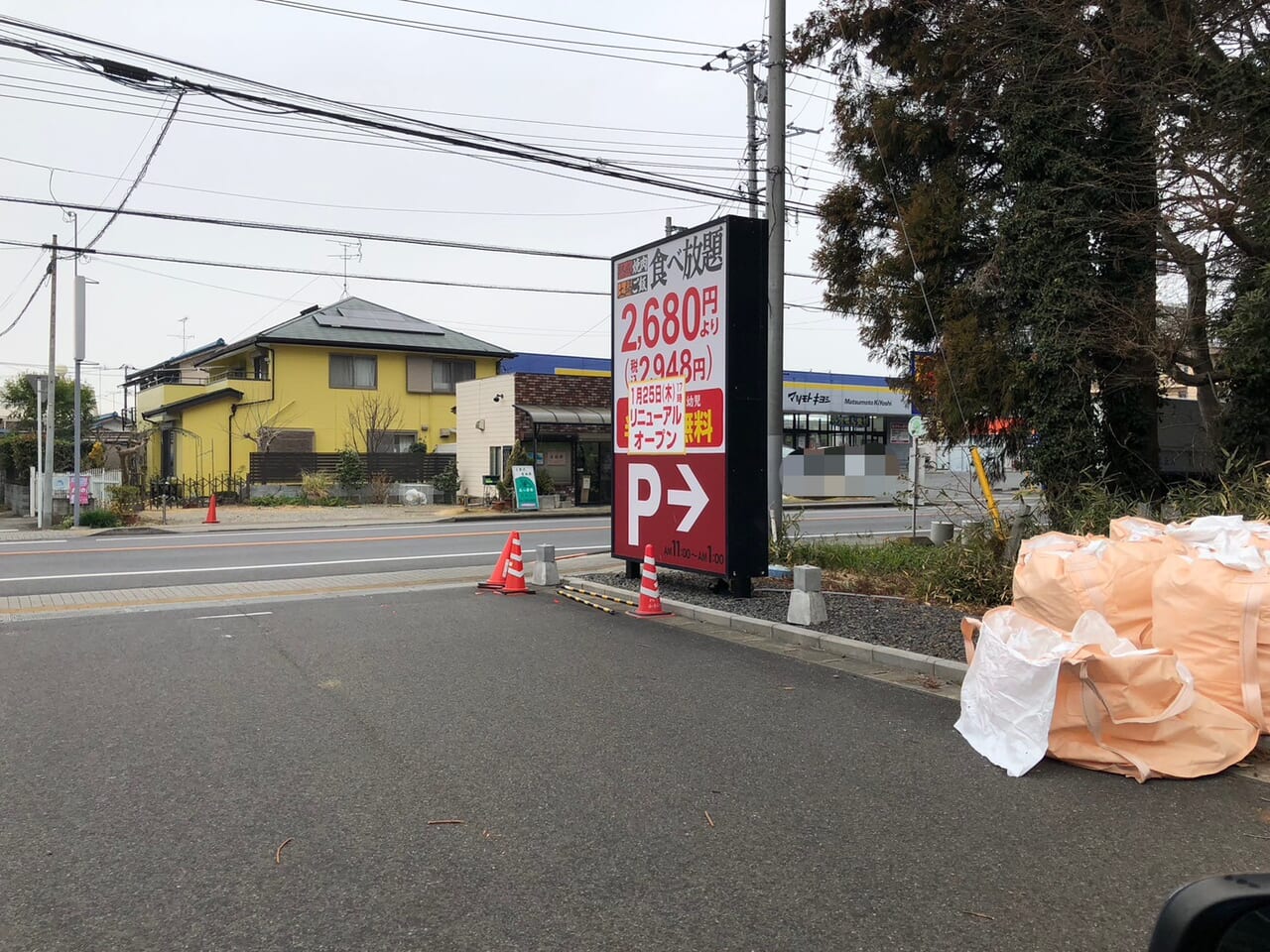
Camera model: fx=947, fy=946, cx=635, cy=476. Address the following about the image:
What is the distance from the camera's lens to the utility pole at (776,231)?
1344 cm

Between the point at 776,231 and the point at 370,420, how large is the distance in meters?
27.2

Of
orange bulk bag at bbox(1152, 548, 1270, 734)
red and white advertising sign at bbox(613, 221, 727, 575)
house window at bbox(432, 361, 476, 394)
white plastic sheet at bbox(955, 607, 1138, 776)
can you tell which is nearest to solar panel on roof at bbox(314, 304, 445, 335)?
house window at bbox(432, 361, 476, 394)

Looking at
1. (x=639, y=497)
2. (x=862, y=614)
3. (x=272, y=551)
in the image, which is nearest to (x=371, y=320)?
(x=272, y=551)

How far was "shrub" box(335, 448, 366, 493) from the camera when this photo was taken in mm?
32469

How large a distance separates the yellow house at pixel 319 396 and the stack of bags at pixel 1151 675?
1317 inches

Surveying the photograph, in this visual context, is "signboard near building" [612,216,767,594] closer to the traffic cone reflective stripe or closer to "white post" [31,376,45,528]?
the traffic cone reflective stripe

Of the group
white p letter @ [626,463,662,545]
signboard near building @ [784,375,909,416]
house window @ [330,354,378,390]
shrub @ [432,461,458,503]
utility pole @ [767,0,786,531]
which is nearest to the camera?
white p letter @ [626,463,662,545]

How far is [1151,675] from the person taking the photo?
17.0ft

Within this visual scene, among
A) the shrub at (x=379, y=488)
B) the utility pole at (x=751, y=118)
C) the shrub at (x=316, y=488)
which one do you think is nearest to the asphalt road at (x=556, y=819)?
the utility pole at (x=751, y=118)

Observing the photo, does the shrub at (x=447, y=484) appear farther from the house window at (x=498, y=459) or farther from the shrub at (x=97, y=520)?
the shrub at (x=97, y=520)

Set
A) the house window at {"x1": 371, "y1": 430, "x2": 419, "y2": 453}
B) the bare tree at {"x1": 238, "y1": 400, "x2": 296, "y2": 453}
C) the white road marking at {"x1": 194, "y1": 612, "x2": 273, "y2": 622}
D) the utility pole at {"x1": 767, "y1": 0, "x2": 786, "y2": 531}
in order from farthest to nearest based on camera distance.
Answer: the house window at {"x1": 371, "y1": 430, "x2": 419, "y2": 453}, the bare tree at {"x1": 238, "y1": 400, "x2": 296, "y2": 453}, the utility pole at {"x1": 767, "y1": 0, "x2": 786, "y2": 531}, the white road marking at {"x1": 194, "y1": 612, "x2": 273, "y2": 622}

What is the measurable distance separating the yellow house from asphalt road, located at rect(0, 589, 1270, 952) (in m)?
31.2

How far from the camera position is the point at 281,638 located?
8922mm

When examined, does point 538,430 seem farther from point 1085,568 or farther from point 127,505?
point 1085,568
